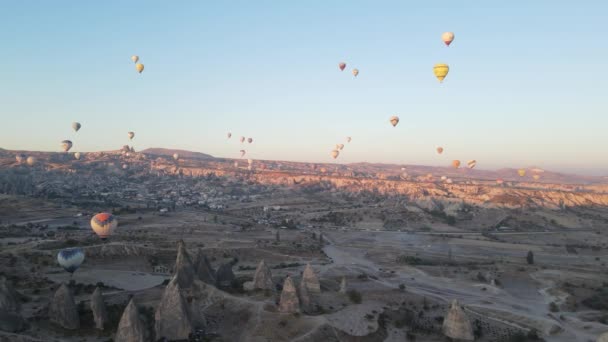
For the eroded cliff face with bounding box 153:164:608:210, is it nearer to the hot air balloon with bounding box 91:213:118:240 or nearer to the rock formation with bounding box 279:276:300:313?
the hot air balloon with bounding box 91:213:118:240

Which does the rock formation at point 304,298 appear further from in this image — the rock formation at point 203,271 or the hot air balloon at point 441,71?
the hot air balloon at point 441,71

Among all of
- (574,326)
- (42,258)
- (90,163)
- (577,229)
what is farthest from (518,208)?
(90,163)

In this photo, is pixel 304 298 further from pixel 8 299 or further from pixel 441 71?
pixel 441 71

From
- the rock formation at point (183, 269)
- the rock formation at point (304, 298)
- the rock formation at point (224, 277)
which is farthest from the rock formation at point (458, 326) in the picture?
the rock formation at point (183, 269)

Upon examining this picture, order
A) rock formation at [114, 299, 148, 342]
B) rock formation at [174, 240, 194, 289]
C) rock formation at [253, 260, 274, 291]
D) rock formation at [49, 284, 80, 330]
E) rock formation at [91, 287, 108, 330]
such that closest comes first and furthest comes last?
rock formation at [114, 299, 148, 342] < rock formation at [49, 284, 80, 330] < rock formation at [91, 287, 108, 330] < rock formation at [174, 240, 194, 289] < rock formation at [253, 260, 274, 291]

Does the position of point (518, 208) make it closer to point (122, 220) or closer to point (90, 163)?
point (122, 220)

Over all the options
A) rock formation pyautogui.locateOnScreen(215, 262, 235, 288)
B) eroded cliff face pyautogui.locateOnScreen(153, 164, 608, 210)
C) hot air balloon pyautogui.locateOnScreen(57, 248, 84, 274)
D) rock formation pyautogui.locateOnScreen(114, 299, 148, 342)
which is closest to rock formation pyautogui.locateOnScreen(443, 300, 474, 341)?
rock formation pyautogui.locateOnScreen(215, 262, 235, 288)
